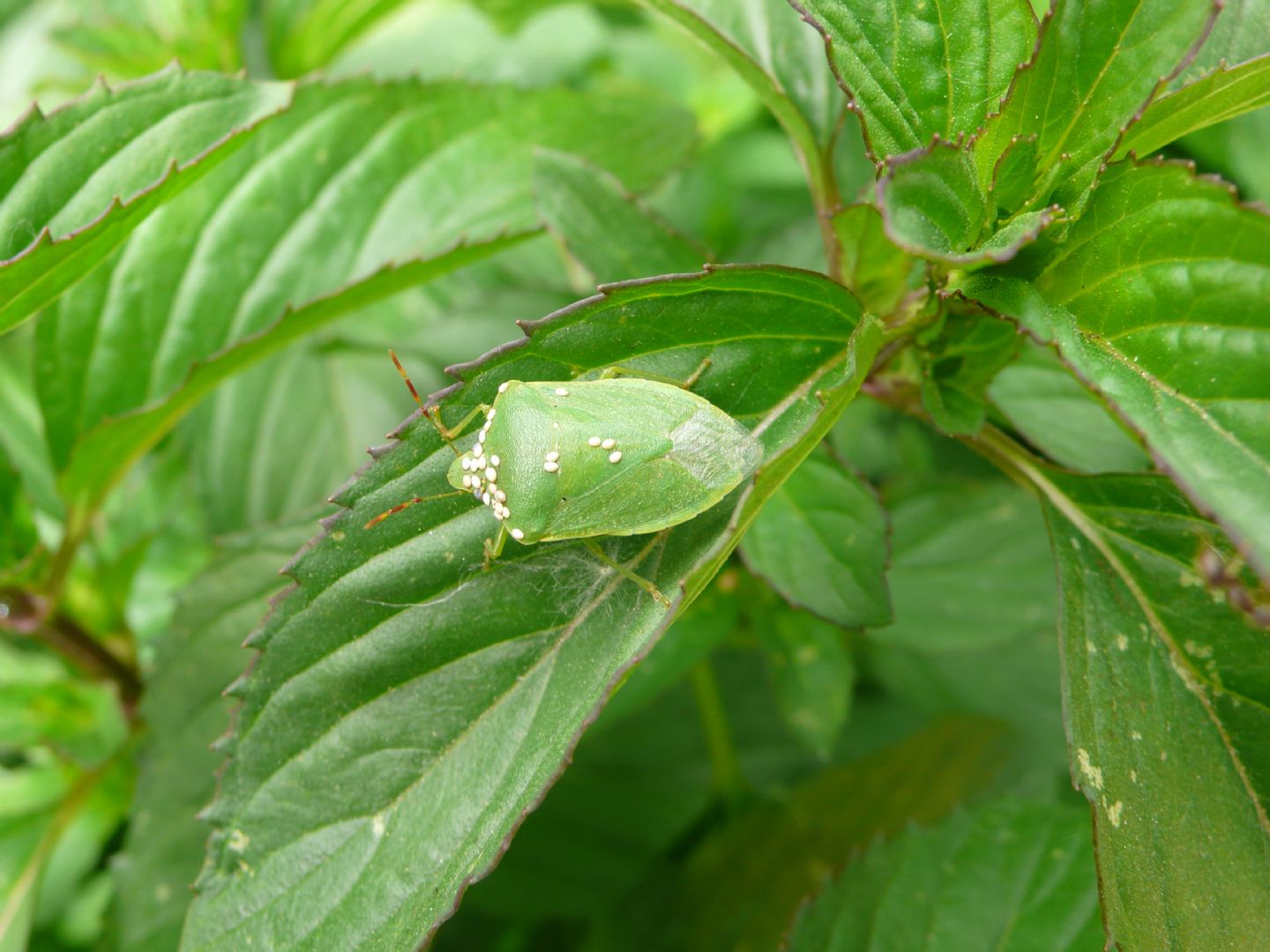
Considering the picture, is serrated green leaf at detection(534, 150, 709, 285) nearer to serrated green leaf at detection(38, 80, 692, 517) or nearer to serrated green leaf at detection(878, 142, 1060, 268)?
serrated green leaf at detection(38, 80, 692, 517)

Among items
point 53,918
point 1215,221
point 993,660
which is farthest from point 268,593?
point 993,660

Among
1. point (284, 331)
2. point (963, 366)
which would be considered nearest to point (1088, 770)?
point (963, 366)

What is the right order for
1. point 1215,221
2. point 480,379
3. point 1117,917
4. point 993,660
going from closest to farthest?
point 1215,221, point 1117,917, point 480,379, point 993,660

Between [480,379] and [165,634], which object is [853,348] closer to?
[480,379]

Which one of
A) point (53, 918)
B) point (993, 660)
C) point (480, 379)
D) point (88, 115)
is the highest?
point (88, 115)

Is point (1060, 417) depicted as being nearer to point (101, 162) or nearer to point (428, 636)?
point (428, 636)

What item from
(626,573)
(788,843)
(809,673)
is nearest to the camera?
(626,573)
